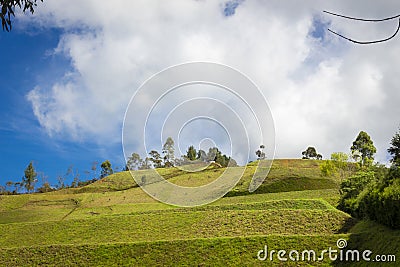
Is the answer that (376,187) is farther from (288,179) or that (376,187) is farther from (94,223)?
(288,179)

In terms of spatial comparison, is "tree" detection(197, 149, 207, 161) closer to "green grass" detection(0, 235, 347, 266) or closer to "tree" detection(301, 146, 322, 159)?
"green grass" detection(0, 235, 347, 266)

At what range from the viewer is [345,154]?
45.8 meters

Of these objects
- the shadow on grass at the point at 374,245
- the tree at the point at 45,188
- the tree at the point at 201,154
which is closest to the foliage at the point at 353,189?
the shadow on grass at the point at 374,245

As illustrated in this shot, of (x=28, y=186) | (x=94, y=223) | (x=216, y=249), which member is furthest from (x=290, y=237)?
(x=28, y=186)

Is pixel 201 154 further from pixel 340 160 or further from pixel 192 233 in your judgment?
pixel 340 160

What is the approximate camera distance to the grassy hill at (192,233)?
61.1 ft

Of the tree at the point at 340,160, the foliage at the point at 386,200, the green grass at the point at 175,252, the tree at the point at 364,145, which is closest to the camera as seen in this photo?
the foliage at the point at 386,200

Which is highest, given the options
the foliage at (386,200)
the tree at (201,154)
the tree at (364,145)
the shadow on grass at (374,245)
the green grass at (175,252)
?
the tree at (364,145)

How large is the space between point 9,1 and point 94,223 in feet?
82.2

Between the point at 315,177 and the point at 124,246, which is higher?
the point at 315,177

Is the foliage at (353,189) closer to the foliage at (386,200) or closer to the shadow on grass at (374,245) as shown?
the foliage at (386,200)

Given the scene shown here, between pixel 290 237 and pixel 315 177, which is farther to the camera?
pixel 315 177

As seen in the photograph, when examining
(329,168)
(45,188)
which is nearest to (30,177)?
(45,188)

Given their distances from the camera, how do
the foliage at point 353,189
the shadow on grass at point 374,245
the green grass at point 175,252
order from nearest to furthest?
the shadow on grass at point 374,245
the green grass at point 175,252
the foliage at point 353,189
